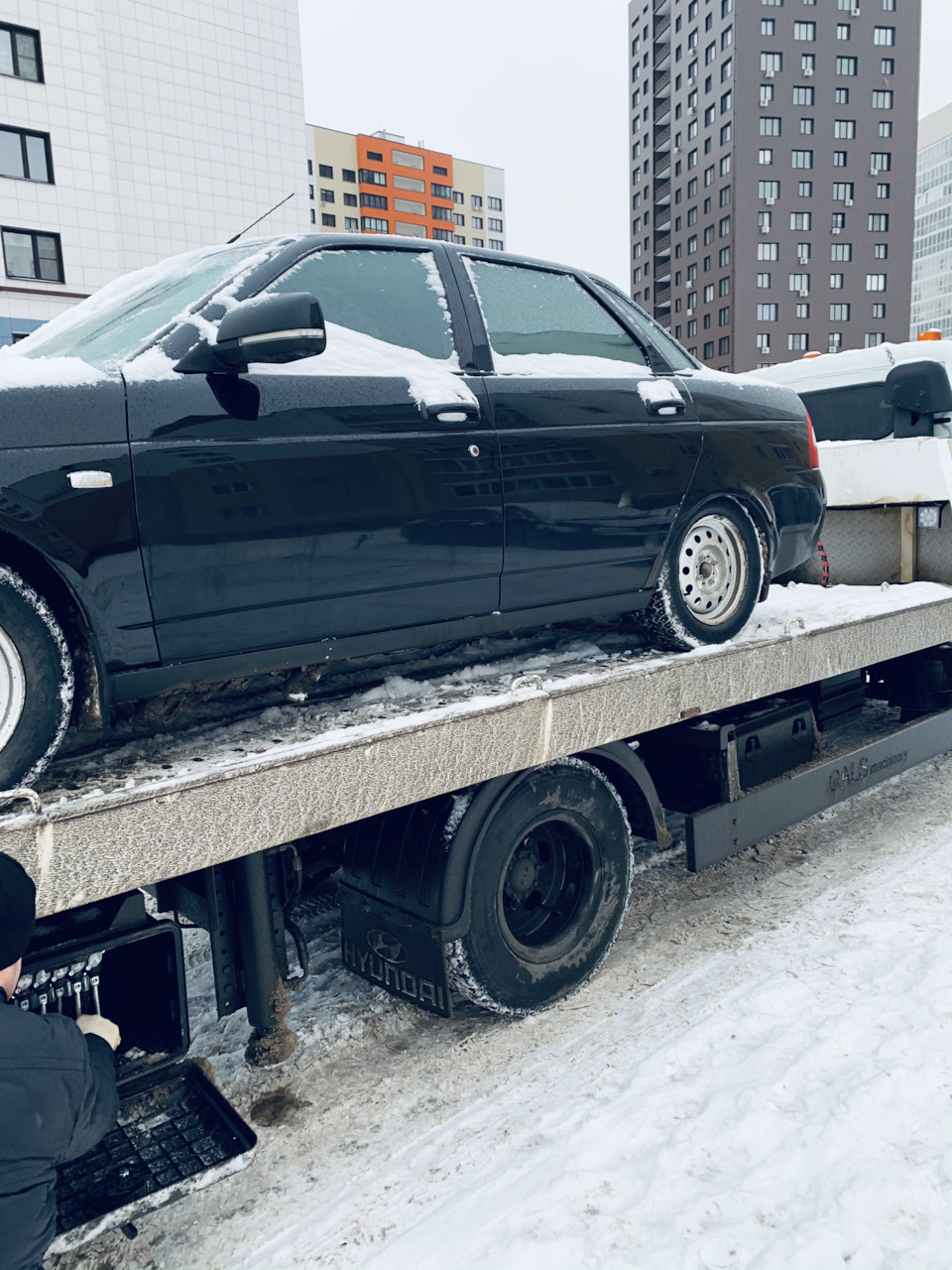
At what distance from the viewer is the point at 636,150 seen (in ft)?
249

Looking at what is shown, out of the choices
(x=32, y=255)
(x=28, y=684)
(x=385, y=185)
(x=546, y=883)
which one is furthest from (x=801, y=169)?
(x=28, y=684)

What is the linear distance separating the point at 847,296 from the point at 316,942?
69462mm

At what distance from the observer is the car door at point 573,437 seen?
321cm

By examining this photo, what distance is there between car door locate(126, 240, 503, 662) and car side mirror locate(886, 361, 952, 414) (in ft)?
11.8

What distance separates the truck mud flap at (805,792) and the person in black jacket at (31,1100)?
2.55m

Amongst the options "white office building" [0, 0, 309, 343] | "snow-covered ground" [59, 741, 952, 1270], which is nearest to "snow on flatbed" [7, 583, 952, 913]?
"snow-covered ground" [59, 741, 952, 1270]

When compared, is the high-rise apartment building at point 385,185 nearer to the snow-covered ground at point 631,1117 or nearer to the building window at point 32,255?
the building window at point 32,255

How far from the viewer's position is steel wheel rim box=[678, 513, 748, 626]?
3.89 metres

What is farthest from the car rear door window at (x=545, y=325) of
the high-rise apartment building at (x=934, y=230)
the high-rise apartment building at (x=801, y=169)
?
the high-rise apartment building at (x=934, y=230)

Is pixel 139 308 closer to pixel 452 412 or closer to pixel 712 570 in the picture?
pixel 452 412

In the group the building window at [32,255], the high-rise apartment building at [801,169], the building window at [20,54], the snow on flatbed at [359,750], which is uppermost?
the high-rise apartment building at [801,169]

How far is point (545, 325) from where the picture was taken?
11.6ft

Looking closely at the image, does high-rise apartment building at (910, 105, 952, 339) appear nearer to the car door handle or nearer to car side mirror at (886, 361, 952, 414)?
car side mirror at (886, 361, 952, 414)

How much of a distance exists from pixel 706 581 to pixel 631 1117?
2.18 meters
